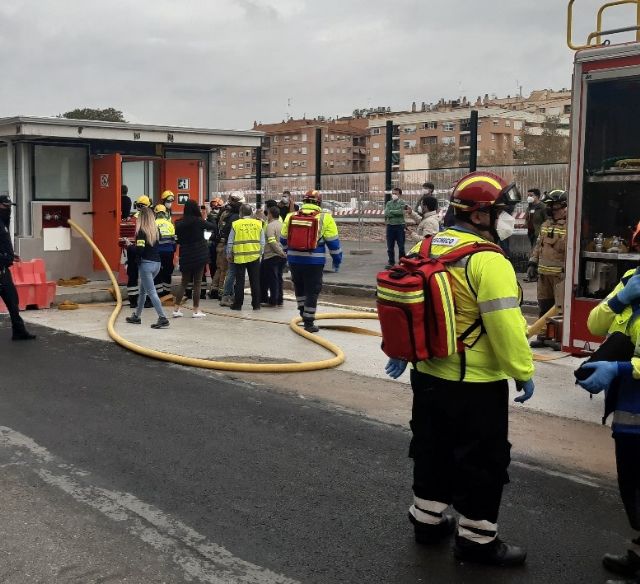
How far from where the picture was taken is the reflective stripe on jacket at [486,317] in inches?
149

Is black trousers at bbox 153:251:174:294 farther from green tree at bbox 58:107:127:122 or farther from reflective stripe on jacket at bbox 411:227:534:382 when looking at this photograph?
green tree at bbox 58:107:127:122

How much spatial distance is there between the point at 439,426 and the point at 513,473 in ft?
5.23

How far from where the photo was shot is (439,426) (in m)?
4.05

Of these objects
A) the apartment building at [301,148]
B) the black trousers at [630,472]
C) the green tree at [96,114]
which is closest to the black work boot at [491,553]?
the black trousers at [630,472]

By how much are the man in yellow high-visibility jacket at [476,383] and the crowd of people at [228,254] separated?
20.7 feet

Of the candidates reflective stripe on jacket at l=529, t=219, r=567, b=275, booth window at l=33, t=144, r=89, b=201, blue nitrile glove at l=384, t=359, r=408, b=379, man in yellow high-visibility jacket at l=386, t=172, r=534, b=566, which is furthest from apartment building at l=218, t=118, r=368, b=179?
man in yellow high-visibility jacket at l=386, t=172, r=534, b=566

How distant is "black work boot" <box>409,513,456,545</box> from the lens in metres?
4.16

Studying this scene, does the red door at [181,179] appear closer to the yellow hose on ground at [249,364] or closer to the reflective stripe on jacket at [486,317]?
the yellow hose on ground at [249,364]

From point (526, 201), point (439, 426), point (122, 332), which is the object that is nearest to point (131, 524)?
point (439, 426)

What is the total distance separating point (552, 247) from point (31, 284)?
7944 millimetres

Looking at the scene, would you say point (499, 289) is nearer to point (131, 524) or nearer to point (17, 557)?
point (131, 524)

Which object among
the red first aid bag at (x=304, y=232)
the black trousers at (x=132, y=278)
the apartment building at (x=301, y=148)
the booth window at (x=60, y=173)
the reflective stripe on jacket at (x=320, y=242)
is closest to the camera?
the red first aid bag at (x=304, y=232)

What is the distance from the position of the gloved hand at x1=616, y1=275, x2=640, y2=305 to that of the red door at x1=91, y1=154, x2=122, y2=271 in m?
11.6

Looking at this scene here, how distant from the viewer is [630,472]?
3.82 meters
